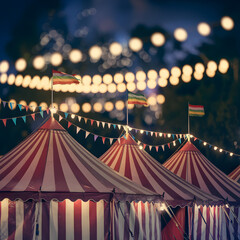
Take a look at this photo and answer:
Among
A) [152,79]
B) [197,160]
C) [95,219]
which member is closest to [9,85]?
[152,79]

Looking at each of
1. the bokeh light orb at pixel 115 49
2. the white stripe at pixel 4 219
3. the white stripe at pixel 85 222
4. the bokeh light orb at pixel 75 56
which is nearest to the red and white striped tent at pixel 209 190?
the white stripe at pixel 85 222

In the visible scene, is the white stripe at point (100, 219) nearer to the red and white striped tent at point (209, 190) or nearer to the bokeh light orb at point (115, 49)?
the red and white striped tent at point (209, 190)

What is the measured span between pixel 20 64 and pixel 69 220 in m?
10.1

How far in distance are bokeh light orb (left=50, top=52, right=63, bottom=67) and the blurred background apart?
8 centimetres

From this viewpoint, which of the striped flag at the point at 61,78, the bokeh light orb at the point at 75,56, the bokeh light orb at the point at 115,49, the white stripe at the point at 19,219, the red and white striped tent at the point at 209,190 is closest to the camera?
the white stripe at the point at 19,219

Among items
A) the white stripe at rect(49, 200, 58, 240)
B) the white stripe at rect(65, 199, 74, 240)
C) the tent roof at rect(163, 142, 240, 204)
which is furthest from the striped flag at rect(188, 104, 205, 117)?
the white stripe at rect(49, 200, 58, 240)

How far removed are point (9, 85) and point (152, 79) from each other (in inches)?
185

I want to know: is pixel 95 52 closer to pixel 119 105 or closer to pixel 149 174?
pixel 119 105

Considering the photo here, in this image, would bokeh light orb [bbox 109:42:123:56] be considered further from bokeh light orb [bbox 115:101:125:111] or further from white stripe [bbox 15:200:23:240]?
white stripe [bbox 15:200:23:240]

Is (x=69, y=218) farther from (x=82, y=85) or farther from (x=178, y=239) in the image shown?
(x=82, y=85)

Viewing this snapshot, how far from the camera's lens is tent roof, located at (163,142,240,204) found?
13.5 m

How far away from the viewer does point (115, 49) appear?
21.3m

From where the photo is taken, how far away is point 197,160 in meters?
14.9

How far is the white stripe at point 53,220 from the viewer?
7891 millimetres
